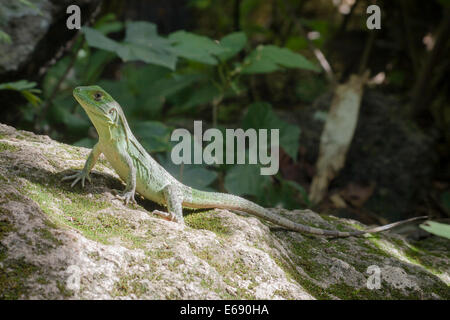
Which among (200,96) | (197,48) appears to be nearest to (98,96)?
(197,48)

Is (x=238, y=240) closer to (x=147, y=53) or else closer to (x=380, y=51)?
(x=147, y=53)

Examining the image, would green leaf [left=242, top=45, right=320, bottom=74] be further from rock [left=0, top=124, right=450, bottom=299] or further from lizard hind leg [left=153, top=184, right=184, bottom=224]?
lizard hind leg [left=153, top=184, right=184, bottom=224]

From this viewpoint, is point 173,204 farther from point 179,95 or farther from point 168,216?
point 179,95

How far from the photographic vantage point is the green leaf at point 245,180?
177 inches

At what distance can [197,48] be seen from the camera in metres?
5.11

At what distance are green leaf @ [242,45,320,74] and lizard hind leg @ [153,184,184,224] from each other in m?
2.46

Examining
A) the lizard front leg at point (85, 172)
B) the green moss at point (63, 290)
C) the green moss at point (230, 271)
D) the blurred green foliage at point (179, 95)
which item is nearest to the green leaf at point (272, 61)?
the blurred green foliage at point (179, 95)

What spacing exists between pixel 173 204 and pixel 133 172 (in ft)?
1.19

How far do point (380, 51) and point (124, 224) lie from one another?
17.7ft

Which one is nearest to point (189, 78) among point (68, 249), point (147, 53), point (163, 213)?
point (147, 53)

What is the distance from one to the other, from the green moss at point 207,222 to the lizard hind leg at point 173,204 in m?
0.12

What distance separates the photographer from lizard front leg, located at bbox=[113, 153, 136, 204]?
118 inches

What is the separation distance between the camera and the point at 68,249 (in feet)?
7.32
